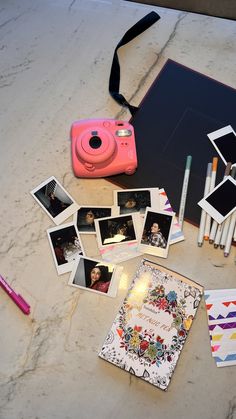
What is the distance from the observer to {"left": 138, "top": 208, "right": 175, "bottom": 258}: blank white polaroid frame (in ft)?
2.80

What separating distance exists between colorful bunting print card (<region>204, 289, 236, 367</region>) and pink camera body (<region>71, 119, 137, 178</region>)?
0.33m

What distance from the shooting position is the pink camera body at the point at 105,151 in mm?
883

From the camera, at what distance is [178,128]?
962 millimetres

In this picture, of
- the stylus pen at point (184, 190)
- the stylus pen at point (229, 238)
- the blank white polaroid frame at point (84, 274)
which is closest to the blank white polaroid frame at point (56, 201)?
the blank white polaroid frame at point (84, 274)

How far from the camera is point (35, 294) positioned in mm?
825

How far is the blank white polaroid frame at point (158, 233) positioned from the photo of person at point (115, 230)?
0.03 metres

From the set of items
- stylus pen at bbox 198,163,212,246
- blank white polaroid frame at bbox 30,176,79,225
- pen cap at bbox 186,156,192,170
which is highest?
blank white polaroid frame at bbox 30,176,79,225

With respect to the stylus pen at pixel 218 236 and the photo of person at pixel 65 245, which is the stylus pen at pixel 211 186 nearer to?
the stylus pen at pixel 218 236

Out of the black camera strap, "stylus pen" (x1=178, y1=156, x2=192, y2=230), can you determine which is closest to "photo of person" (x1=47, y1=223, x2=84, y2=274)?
"stylus pen" (x1=178, y1=156, x2=192, y2=230)

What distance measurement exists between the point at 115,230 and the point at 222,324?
0.95 feet

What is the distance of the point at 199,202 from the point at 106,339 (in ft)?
1.14

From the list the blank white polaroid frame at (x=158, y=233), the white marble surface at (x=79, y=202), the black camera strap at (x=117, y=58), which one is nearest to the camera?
the white marble surface at (x=79, y=202)

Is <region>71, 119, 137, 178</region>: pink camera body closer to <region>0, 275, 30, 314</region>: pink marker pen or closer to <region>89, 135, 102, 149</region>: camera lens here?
<region>89, 135, 102, 149</region>: camera lens

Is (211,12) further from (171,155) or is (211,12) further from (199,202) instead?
(199,202)
